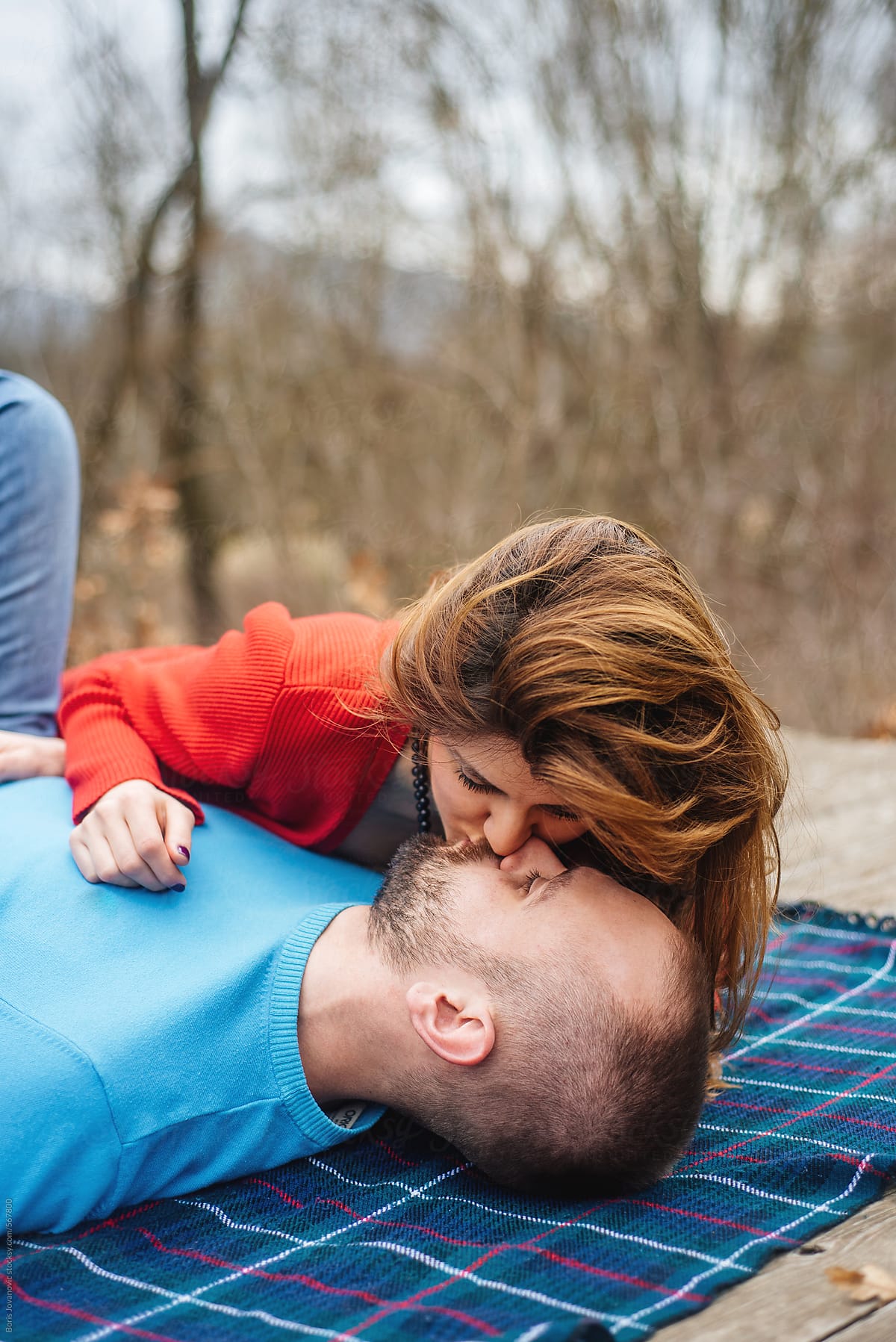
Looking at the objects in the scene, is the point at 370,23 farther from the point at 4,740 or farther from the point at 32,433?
the point at 4,740

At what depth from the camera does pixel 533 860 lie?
160 centimetres

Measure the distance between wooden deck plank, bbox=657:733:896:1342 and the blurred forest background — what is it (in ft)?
6.71

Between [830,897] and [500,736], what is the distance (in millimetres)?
1634

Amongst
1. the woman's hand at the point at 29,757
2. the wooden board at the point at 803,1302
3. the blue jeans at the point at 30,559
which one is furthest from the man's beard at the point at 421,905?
the blue jeans at the point at 30,559

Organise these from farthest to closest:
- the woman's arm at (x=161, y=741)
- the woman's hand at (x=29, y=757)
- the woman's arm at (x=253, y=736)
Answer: the woman's hand at (x=29, y=757)
the woman's arm at (x=253, y=736)
the woman's arm at (x=161, y=741)

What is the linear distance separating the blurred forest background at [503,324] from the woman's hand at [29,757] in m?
3.82

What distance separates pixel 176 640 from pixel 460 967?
4.63 meters

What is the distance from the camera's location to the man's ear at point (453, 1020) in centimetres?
147

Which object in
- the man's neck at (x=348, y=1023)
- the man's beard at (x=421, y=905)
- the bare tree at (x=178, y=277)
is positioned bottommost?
the man's neck at (x=348, y=1023)

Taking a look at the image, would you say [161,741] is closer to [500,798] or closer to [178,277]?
[500,798]

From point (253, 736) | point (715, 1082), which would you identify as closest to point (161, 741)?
point (253, 736)

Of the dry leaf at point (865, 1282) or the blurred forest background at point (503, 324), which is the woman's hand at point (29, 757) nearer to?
the dry leaf at point (865, 1282)

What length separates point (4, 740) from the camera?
2119 millimetres

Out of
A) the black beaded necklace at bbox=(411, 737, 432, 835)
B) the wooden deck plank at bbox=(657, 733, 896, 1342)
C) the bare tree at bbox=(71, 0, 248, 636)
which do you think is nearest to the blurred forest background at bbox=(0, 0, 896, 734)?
the bare tree at bbox=(71, 0, 248, 636)
